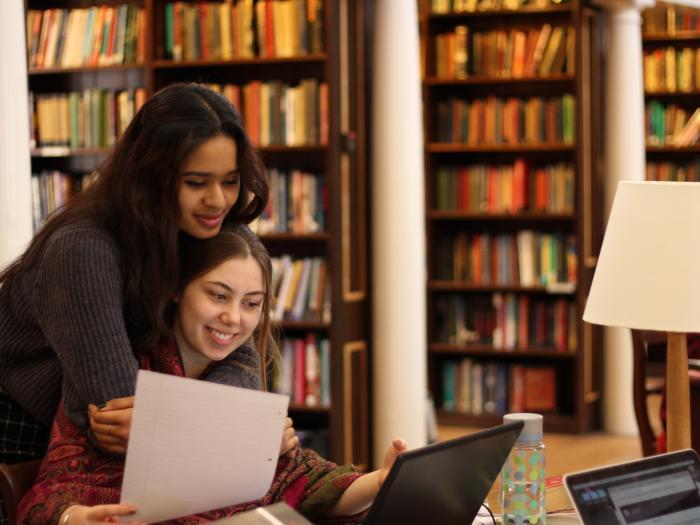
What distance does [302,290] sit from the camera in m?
5.23

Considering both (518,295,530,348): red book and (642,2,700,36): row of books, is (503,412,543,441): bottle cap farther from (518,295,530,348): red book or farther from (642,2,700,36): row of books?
(642,2,700,36): row of books

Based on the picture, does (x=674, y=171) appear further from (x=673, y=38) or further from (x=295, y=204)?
(x=295, y=204)

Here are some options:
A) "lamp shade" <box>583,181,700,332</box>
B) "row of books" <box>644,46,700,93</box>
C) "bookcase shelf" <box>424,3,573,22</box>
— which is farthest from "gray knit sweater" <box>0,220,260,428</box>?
"row of books" <box>644,46,700,93</box>

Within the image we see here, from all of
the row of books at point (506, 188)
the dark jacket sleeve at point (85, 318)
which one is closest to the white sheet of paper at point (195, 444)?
the dark jacket sleeve at point (85, 318)

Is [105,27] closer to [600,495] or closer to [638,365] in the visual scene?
[638,365]

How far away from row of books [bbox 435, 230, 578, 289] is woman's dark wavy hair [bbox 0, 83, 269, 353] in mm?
4959

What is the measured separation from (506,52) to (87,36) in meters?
2.60

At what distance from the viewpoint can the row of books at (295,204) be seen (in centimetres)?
521

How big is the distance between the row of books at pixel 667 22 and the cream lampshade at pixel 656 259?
6.47 metres

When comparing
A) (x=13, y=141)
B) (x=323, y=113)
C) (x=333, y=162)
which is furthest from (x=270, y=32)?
(x=13, y=141)

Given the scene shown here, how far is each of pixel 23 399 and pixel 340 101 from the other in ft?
10.6

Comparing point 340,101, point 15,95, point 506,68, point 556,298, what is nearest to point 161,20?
point 340,101

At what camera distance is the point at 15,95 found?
367 centimetres

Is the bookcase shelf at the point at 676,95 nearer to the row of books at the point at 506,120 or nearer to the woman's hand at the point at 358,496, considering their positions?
the row of books at the point at 506,120
